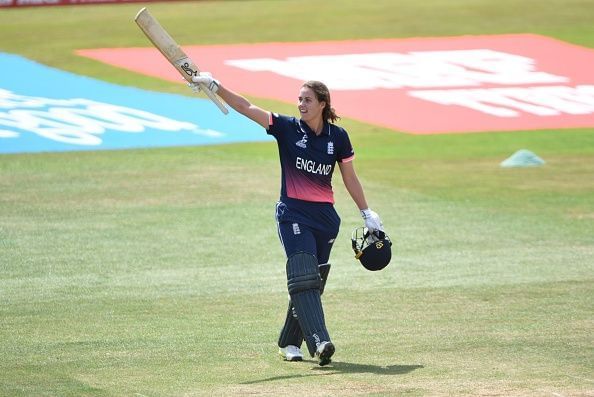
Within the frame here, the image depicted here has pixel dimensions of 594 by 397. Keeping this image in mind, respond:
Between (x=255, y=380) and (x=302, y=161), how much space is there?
167 cm

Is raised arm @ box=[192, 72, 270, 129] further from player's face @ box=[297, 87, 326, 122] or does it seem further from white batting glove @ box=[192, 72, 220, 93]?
player's face @ box=[297, 87, 326, 122]

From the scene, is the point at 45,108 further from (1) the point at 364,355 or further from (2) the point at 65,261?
(1) the point at 364,355

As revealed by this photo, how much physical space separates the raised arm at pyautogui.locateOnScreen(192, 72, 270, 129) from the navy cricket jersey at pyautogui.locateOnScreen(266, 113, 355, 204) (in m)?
0.07

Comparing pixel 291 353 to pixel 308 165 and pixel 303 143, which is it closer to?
pixel 308 165

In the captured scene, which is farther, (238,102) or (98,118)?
(98,118)

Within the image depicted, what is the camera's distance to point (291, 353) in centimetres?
897

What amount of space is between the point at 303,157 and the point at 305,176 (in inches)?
5.4

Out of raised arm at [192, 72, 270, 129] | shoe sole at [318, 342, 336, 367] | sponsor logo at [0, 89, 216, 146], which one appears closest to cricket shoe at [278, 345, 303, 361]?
shoe sole at [318, 342, 336, 367]

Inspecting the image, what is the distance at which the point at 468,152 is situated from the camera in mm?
19047

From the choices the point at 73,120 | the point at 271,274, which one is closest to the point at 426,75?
the point at 73,120

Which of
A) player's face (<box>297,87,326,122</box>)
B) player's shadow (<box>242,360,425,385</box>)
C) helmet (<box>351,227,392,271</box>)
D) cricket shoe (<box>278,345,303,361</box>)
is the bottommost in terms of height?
player's shadow (<box>242,360,425,385</box>)

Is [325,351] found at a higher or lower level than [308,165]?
lower

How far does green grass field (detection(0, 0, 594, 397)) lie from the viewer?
27.6 ft

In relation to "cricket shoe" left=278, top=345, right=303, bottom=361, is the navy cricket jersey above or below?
above
